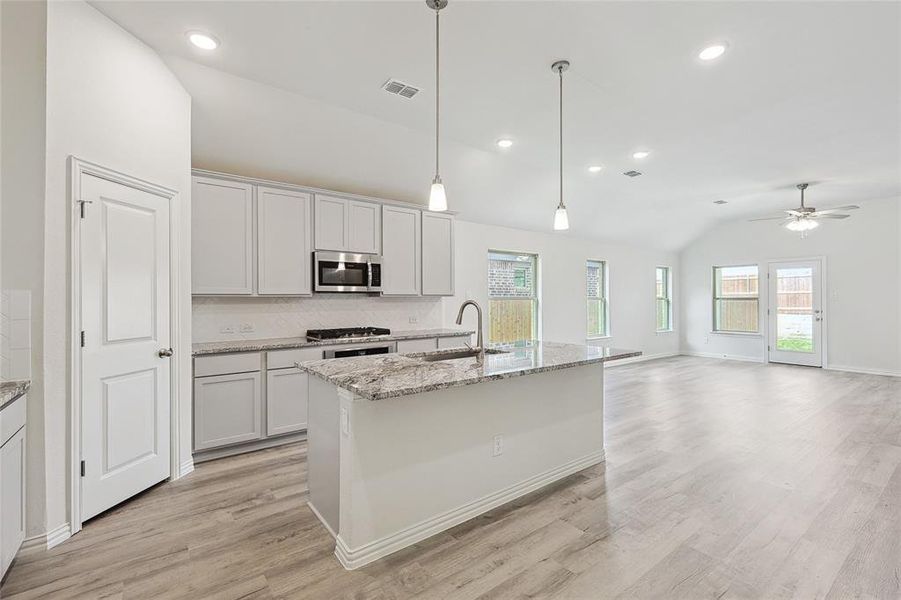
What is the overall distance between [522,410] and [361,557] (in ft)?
4.20

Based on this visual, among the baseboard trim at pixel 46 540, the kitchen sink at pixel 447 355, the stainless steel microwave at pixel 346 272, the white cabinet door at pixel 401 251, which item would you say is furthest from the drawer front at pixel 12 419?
the white cabinet door at pixel 401 251

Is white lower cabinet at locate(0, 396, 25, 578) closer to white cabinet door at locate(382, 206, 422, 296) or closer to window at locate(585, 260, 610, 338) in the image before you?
white cabinet door at locate(382, 206, 422, 296)

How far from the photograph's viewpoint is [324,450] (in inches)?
95.5

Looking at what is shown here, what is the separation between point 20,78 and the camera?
2.16m

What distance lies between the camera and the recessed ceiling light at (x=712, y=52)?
2.72 m

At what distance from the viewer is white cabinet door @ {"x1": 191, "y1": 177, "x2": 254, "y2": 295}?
3.53 m

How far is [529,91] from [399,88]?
1.01 m

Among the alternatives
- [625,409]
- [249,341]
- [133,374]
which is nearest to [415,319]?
[249,341]

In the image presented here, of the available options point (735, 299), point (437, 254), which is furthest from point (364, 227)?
point (735, 299)

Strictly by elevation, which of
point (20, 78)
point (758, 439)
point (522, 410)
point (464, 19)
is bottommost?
point (758, 439)

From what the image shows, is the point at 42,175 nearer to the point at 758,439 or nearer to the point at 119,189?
the point at 119,189

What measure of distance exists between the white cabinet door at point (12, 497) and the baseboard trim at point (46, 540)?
51 mm

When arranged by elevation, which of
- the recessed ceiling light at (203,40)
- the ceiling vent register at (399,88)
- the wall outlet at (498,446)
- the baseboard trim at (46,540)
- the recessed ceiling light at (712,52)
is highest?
the recessed ceiling light at (203,40)

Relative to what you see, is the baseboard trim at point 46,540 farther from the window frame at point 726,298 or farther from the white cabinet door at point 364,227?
the window frame at point 726,298
